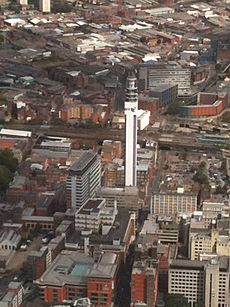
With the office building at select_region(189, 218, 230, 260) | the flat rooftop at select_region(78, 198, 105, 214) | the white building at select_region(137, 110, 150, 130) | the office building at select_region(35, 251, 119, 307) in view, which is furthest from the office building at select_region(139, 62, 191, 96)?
the office building at select_region(35, 251, 119, 307)

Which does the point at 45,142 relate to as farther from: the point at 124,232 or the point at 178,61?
the point at 178,61

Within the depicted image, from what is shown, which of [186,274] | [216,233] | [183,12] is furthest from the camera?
[183,12]

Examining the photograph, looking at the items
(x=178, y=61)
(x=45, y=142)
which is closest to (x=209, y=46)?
(x=178, y=61)

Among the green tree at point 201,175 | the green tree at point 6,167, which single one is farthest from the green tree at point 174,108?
the green tree at point 6,167

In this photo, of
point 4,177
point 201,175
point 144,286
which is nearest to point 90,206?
point 144,286

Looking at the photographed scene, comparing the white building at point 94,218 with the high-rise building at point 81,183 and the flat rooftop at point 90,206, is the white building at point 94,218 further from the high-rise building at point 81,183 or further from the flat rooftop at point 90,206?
the high-rise building at point 81,183

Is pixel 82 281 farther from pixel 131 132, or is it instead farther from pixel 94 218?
pixel 131 132
